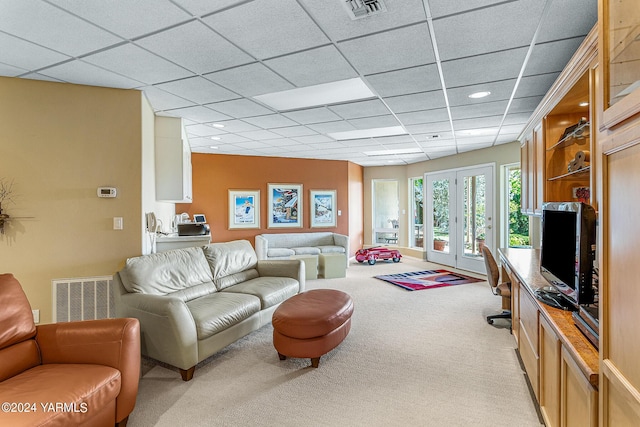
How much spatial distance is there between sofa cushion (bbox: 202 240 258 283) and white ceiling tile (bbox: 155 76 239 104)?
5.55 ft

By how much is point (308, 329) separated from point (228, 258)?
174 centimetres

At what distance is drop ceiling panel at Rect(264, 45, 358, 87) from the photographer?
8.16ft

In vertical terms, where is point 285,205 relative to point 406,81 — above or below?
below

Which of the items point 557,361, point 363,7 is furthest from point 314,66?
point 557,361

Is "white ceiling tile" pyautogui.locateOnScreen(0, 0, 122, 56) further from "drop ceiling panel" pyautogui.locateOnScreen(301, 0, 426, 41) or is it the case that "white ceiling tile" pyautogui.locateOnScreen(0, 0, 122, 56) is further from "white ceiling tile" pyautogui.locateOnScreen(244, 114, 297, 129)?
"white ceiling tile" pyautogui.locateOnScreen(244, 114, 297, 129)

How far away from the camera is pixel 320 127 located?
4.71m

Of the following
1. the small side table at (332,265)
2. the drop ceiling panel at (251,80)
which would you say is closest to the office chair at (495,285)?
the drop ceiling panel at (251,80)

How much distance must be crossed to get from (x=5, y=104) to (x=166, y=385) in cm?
293

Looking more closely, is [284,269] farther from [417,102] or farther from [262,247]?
[417,102]

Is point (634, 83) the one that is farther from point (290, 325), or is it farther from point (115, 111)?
point (115, 111)

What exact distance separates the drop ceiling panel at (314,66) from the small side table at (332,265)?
380 centimetres

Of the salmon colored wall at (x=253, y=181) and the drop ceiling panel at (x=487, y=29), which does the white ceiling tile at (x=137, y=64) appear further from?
the salmon colored wall at (x=253, y=181)

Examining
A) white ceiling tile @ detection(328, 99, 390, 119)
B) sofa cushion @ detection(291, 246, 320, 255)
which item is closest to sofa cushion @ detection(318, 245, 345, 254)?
sofa cushion @ detection(291, 246, 320, 255)

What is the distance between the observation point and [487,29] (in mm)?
2109
